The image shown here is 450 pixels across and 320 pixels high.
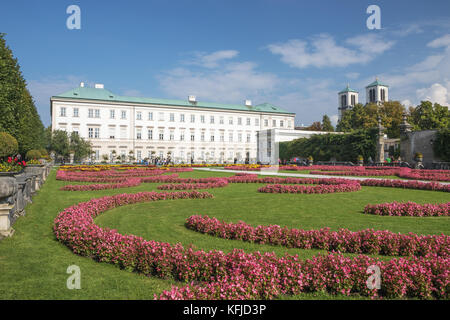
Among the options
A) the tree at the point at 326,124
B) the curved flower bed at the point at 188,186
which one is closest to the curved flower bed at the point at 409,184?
the curved flower bed at the point at 188,186

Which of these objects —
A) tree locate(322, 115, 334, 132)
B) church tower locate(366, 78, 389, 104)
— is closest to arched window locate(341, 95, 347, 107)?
church tower locate(366, 78, 389, 104)

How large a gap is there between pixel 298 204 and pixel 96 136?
5507 centimetres

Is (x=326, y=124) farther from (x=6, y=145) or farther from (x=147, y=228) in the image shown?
(x=147, y=228)

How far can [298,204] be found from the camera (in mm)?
8266

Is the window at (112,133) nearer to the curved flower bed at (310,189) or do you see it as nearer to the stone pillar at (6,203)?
the curved flower bed at (310,189)

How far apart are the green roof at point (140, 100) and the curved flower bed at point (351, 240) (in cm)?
5775

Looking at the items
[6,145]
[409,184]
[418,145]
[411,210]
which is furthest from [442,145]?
[6,145]

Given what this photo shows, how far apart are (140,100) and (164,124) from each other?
21.7ft

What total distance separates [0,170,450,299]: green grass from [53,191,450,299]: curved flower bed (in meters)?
0.17

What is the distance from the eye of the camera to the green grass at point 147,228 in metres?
3.14

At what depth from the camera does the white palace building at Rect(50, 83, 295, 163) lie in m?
55.2

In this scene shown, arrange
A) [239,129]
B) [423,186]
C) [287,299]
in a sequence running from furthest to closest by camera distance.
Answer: [239,129] < [423,186] < [287,299]
